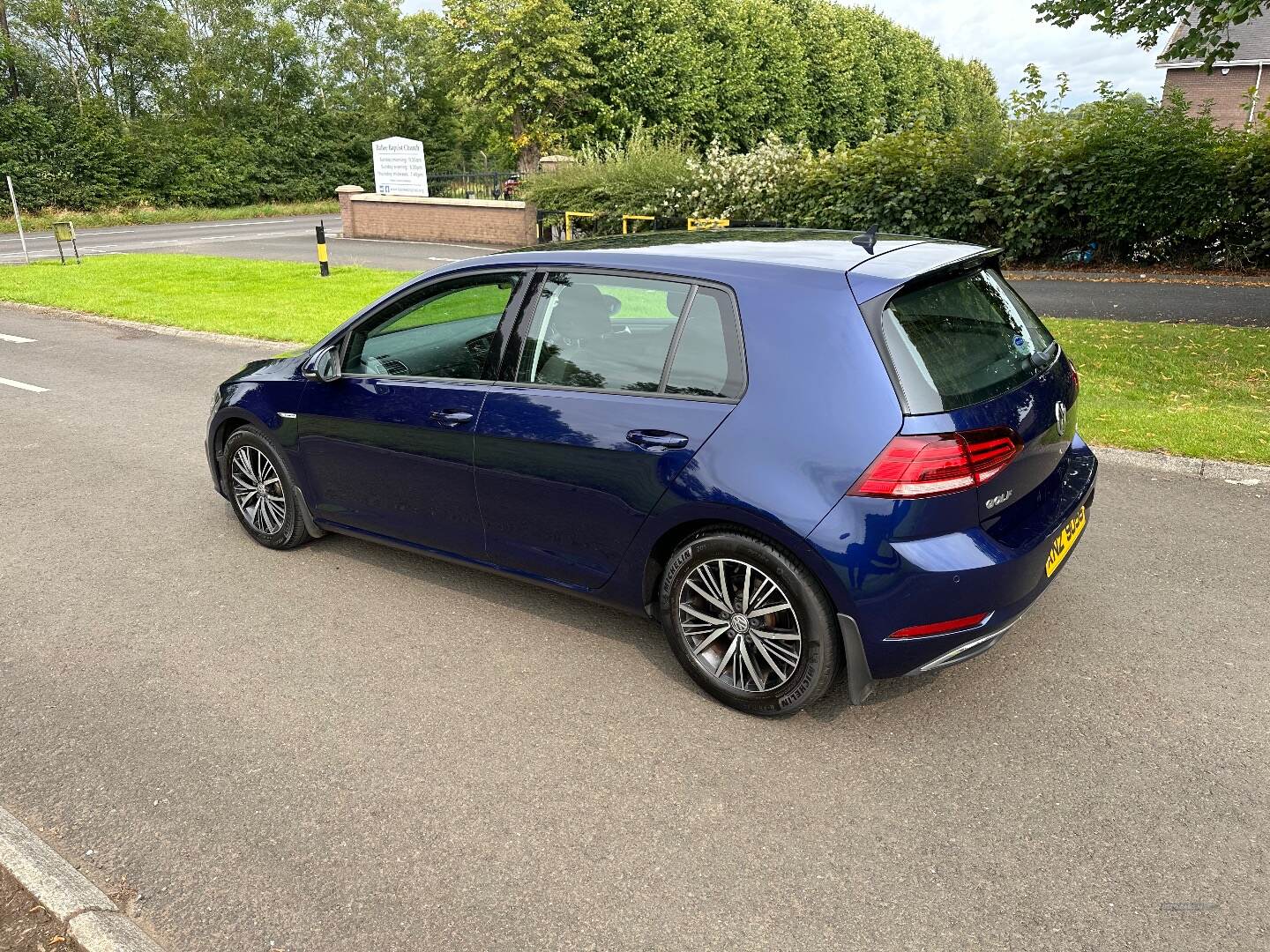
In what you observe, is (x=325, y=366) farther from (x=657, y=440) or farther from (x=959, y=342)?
(x=959, y=342)

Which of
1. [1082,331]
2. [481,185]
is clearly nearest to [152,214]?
[481,185]

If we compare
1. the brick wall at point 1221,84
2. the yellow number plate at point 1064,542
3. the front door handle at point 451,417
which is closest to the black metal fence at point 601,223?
the front door handle at point 451,417

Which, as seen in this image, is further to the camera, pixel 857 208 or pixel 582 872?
pixel 857 208

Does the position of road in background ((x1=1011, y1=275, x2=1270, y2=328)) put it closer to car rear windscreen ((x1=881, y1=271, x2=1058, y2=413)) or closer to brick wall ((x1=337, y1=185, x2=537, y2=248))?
car rear windscreen ((x1=881, y1=271, x2=1058, y2=413))

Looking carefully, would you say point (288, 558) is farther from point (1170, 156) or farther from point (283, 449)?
point (1170, 156)

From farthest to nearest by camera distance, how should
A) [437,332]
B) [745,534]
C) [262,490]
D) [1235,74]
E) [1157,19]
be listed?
[1235,74], [1157,19], [262,490], [437,332], [745,534]

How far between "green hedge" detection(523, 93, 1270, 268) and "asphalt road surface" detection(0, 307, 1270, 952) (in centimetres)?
1251

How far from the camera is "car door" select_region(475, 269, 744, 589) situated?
3.49 m

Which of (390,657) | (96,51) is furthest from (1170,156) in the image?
(96,51)

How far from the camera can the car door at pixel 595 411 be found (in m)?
3.49

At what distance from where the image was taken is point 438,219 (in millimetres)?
26031

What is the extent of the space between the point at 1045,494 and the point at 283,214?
146ft

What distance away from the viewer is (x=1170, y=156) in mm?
15336

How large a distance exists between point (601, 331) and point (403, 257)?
19.6 metres
